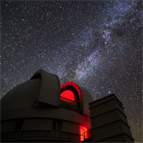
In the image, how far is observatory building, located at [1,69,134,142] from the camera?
8758mm

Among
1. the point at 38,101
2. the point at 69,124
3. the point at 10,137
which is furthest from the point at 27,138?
the point at 69,124

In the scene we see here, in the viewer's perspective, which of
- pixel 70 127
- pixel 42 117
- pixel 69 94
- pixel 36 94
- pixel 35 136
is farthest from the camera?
pixel 69 94

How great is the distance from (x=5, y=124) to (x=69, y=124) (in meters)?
6.84

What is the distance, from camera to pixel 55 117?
11.6 meters

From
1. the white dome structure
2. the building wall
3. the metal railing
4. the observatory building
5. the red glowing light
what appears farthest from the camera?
the red glowing light

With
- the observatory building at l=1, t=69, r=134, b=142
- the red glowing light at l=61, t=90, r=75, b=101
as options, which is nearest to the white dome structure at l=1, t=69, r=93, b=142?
the observatory building at l=1, t=69, r=134, b=142

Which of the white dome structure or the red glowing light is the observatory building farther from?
the red glowing light

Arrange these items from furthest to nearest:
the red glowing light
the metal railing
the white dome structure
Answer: the red glowing light → the white dome structure → the metal railing

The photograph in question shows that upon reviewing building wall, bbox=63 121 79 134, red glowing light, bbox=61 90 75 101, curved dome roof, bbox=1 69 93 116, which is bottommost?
building wall, bbox=63 121 79 134

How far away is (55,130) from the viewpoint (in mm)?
10578

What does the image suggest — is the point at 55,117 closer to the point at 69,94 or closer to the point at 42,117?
the point at 42,117

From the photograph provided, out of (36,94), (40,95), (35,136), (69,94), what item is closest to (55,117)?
(35,136)

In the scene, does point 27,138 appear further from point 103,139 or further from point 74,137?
point 103,139

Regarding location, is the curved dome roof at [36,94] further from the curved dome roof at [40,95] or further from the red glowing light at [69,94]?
the red glowing light at [69,94]
